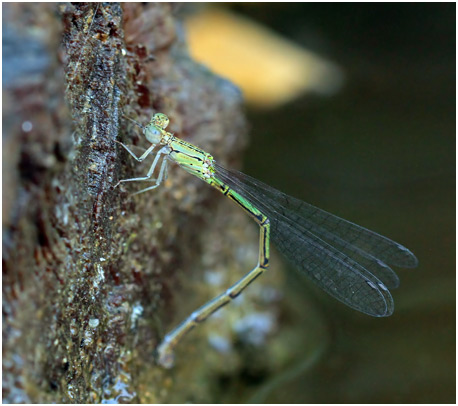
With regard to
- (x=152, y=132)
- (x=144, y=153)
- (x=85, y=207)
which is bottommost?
(x=85, y=207)

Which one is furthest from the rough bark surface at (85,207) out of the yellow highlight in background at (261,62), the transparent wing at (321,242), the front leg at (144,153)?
the yellow highlight in background at (261,62)

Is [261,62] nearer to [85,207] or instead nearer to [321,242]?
[321,242]

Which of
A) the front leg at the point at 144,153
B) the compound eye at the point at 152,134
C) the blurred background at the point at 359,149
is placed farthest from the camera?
the blurred background at the point at 359,149

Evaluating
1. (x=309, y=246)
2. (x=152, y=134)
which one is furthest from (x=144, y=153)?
(x=309, y=246)

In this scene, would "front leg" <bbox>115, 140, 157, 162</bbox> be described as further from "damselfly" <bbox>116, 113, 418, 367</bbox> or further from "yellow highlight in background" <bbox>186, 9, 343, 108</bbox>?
"yellow highlight in background" <bbox>186, 9, 343, 108</bbox>

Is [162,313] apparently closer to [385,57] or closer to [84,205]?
[84,205]

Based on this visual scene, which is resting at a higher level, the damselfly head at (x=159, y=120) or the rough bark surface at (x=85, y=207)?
the damselfly head at (x=159, y=120)

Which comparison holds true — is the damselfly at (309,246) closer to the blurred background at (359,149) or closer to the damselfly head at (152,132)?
the damselfly head at (152,132)
